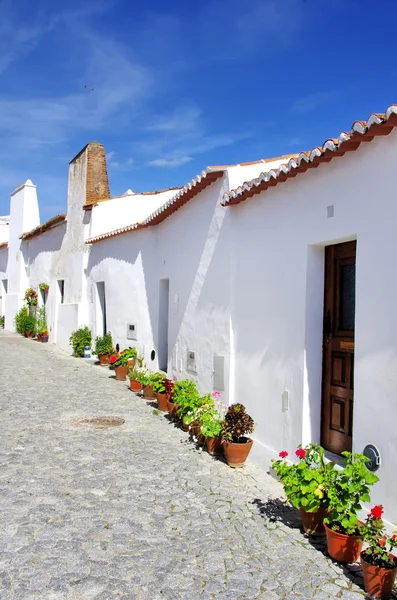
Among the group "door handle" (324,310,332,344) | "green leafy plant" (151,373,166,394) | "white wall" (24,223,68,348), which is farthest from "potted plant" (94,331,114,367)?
"door handle" (324,310,332,344)

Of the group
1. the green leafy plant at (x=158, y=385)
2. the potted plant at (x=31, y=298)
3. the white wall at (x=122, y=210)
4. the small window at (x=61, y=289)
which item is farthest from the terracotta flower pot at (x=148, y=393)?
the potted plant at (x=31, y=298)

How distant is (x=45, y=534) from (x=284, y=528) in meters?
A: 2.18

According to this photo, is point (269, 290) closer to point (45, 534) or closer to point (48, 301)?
point (45, 534)

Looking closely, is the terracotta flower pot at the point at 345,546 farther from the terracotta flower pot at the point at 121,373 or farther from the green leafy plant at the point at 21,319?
the green leafy plant at the point at 21,319

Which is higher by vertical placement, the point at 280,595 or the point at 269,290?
the point at 269,290

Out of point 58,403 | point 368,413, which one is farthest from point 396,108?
point 58,403

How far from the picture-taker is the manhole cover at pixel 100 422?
27.9 feet

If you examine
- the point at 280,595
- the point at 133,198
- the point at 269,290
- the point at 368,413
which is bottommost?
the point at 280,595

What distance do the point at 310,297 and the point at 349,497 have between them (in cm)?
247

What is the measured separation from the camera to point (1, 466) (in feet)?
20.7

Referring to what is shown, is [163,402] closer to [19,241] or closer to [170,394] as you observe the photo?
[170,394]

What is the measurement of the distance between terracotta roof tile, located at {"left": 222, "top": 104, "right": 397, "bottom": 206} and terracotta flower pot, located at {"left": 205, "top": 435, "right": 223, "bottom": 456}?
3.39m

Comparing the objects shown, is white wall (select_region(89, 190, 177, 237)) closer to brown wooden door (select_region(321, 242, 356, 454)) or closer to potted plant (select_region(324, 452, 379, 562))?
brown wooden door (select_region(321, 242, 356, 454))

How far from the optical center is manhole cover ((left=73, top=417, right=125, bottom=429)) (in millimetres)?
8508
